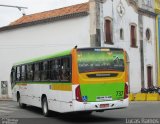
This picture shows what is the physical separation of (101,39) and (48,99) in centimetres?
1446

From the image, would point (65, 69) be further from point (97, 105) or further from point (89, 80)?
point (97, 105)

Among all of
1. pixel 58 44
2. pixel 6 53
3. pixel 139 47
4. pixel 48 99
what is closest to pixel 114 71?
pixel 48 99

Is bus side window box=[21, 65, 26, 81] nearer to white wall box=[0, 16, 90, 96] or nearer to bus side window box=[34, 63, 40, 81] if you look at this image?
bus side window box=[34, 63, 40, 81]

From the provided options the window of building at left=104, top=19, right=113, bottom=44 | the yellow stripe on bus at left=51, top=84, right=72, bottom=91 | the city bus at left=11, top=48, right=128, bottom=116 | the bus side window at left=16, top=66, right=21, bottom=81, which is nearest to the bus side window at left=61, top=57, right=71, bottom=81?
the city bus at left=11, top=48, right=128, bottom=116

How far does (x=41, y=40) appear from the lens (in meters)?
36.1

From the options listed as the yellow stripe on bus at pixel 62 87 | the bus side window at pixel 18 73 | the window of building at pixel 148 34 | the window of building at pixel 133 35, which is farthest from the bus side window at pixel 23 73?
the window of building at pixel 148 34

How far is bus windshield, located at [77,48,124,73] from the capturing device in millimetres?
15820

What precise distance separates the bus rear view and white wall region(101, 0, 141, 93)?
16989 mm

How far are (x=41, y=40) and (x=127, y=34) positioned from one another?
7408 millimetres

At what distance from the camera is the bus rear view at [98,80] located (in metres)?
15.7

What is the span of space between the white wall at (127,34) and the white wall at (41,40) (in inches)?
95.9

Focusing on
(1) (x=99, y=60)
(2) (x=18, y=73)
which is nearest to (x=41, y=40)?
(2) (x=18, y=73)

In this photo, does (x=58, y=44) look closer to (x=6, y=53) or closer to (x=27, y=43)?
(x=27, y=43)

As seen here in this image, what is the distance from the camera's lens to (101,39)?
32344mm
